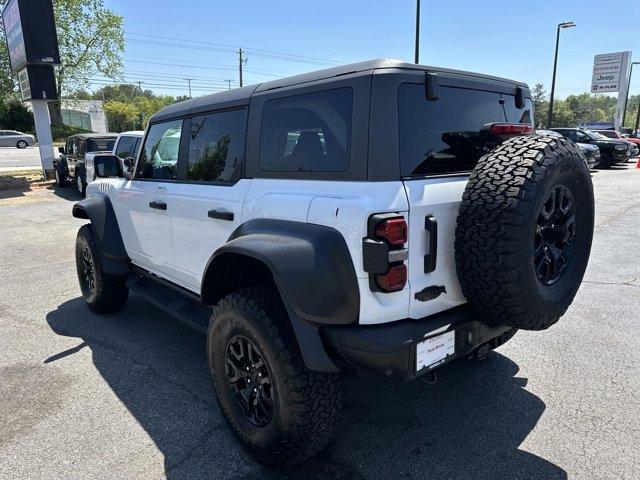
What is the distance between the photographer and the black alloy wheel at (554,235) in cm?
223

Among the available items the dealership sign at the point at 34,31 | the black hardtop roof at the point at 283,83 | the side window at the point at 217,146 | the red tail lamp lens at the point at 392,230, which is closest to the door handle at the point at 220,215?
the side window at the point at 217,146

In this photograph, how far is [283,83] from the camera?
255cm

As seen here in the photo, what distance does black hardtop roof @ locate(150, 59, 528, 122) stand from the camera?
6.94 ft

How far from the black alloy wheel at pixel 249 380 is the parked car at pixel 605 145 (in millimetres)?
20367

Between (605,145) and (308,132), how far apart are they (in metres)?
21.4

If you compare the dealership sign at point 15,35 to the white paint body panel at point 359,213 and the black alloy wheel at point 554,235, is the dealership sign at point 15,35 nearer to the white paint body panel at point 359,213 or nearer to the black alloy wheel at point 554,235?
the white paint body panel at point 359,213

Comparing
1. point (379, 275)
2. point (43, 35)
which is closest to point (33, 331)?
point (379, 275)

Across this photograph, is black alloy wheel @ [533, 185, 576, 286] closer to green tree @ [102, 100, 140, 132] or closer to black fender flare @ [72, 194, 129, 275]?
black fender flare @ [72, 194, 129, 275]

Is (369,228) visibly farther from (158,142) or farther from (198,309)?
(158,142)

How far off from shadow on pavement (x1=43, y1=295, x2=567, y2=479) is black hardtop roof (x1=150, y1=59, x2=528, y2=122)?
4.92 ft

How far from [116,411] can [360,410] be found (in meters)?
1.52

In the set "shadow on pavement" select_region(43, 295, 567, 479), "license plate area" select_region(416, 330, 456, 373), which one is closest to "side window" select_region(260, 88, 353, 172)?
"license plate area" select_region(416, 330, 456, 373)

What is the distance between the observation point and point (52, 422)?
2.78 meters

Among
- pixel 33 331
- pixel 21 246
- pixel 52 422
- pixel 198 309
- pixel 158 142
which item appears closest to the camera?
pixel 52 422
